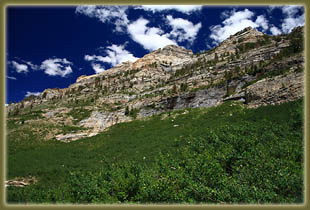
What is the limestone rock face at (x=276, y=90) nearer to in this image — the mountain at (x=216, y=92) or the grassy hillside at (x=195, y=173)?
the mountain at (x=216, y=92)

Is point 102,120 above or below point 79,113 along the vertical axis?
below

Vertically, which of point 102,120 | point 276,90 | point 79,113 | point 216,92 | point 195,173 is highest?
point 79,113

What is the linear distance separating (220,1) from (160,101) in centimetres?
4602

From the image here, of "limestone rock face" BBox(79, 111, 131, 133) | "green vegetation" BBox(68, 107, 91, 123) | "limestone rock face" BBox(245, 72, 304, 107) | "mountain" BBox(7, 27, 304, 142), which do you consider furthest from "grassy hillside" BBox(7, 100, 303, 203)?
"green vegetation" BBox(68, 107, 91, 123)

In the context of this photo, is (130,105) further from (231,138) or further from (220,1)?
(220,1)

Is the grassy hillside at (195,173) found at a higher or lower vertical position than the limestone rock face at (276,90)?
lower

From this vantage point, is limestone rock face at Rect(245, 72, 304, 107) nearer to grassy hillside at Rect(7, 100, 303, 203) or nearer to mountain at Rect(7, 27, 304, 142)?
mountain at Rect(7, 27, 304, 142)

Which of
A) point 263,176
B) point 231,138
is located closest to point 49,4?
point 263,176

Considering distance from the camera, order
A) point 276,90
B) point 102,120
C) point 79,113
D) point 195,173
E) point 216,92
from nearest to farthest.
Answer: point 195,173 < point 276,90 < point 216,92 < point 102,120 < point 79,113

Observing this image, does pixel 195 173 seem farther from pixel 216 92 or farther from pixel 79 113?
pixel 79 113

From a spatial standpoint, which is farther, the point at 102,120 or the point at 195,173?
the point at 102,120

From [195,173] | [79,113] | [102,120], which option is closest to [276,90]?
[195,173]

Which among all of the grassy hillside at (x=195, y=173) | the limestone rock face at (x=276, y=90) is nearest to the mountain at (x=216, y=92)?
the limestone rock face at (x=276, y=90)

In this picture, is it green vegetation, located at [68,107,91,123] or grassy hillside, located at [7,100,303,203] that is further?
green vegetation, located at [68,107,91,123]
